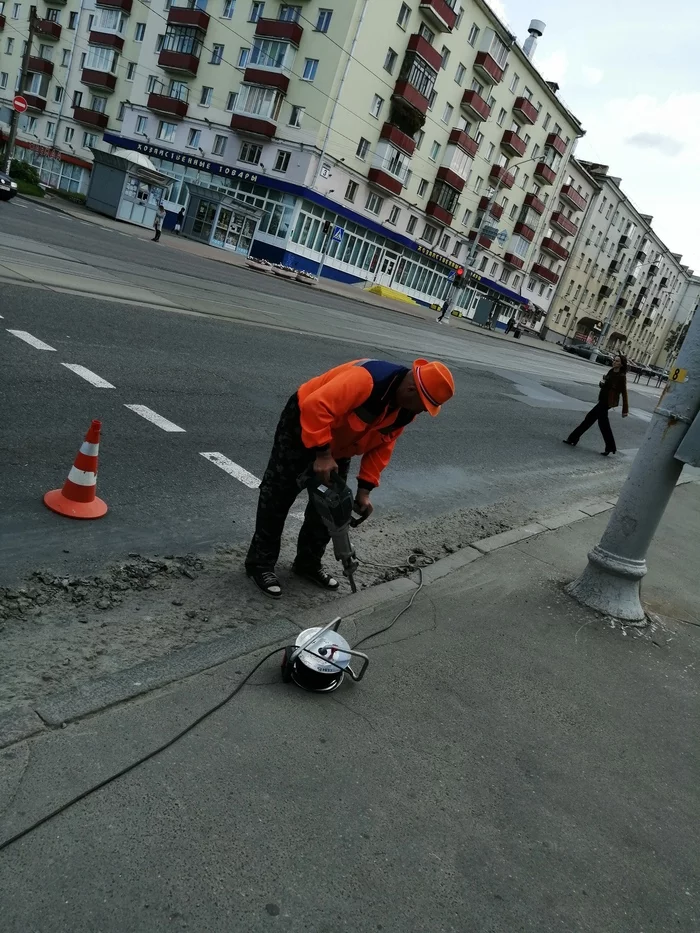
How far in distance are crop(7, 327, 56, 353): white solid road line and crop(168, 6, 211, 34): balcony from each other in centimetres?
4687

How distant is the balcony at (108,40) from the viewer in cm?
5225

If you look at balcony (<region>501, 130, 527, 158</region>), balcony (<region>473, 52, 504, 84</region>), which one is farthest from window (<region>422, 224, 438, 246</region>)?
balcony (<region>473, 52, 504, 84</region>)

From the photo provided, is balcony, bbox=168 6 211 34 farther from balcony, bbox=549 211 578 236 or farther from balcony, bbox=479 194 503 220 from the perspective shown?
balcony, bbox=549 211 578 236

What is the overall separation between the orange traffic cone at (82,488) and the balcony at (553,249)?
71495 millimetres

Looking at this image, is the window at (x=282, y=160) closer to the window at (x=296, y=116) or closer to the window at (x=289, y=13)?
the window at (x=296, y=116)

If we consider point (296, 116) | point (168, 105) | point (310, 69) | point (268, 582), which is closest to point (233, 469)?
point (268, 582)

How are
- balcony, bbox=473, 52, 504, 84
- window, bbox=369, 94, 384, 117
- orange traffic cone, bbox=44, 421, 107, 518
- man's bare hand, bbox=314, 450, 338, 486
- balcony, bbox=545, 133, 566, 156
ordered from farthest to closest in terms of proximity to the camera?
balcony, bbox=545, 133, 566, 156, balcony, bbox=473, 52, 504, 84, window, bbox=369, 94, 384, 117, orange traffic cone, bbox=44, 421, 107, 518, man's bare hand, bbox=314, 450, 338, 486

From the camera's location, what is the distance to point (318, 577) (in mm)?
4848

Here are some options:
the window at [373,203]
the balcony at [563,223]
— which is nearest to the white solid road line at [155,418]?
the window at [373,203]

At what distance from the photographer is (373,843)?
8.81ft

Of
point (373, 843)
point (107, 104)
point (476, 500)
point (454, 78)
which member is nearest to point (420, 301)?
point (454, 78)

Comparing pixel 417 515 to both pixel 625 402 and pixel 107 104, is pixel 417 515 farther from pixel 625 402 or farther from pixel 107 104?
pixel 107 104

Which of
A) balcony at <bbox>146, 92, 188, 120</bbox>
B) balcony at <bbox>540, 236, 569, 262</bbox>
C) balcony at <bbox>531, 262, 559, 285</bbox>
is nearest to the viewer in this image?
balcony at <bbox>146, 92, 188, 120</bbox>

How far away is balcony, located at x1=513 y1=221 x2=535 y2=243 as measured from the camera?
6619 cm
